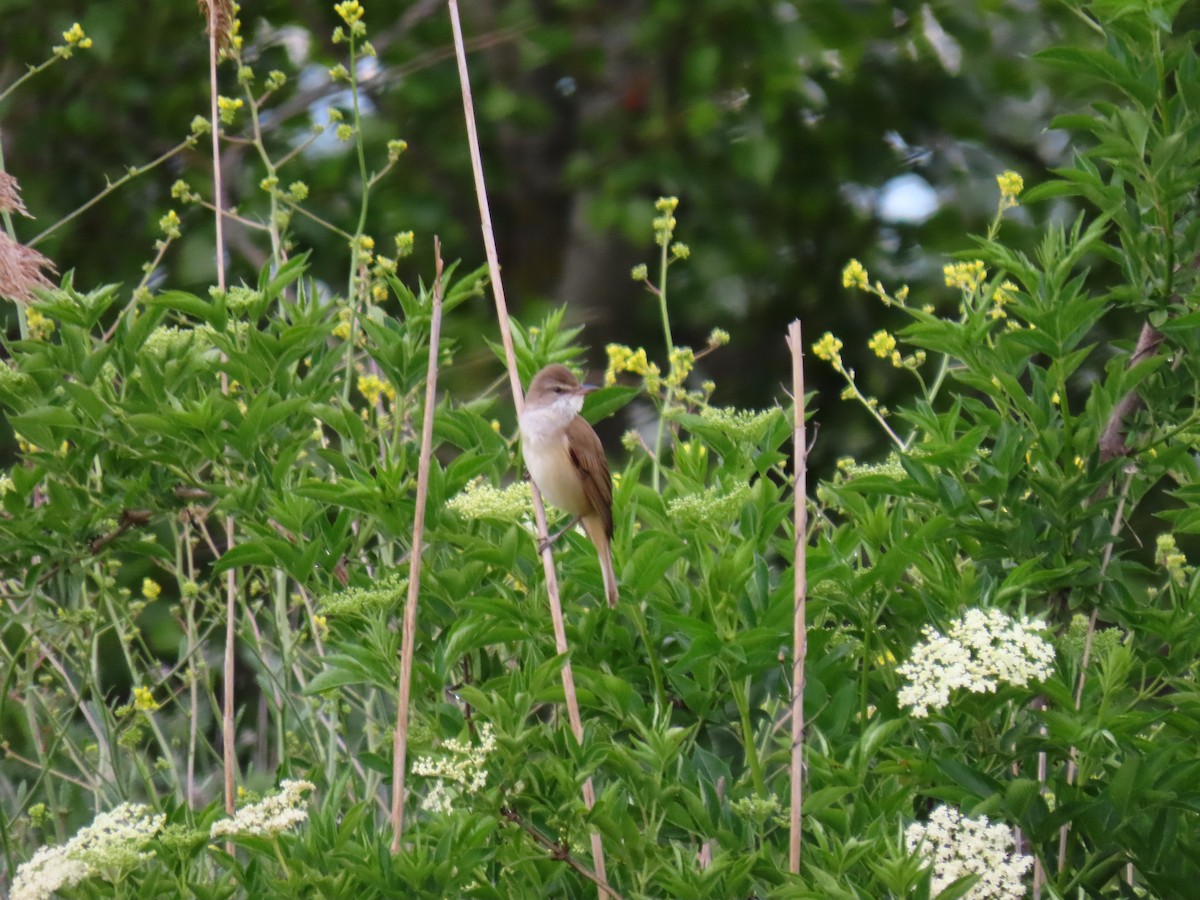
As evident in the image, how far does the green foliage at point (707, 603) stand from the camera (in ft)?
6.84

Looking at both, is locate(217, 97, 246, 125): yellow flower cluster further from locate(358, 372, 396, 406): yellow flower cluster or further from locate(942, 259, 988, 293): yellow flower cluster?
locate(942, 259, 988, 293): yellow flower cluster

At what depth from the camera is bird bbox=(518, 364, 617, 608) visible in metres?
3.18

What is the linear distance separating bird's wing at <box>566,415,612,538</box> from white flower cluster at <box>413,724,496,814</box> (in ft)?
3.80

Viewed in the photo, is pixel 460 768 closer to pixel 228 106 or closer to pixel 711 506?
pixel 711 506

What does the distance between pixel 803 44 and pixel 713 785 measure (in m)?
3.38

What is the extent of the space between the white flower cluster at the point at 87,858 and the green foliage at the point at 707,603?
15 millimetres

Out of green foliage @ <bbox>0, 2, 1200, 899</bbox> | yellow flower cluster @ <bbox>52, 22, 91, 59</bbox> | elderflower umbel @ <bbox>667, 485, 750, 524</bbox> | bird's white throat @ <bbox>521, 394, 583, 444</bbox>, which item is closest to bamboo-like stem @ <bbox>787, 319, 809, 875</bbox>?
green foliage @ <bbox>0, 2, 1200, 899</bbox>

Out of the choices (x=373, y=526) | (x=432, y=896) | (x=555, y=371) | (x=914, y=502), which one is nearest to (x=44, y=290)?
(x=373, y=526)

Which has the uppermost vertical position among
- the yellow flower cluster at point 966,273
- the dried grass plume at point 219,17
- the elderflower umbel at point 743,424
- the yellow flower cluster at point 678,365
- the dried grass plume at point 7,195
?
the dried grass plume at point 219,17

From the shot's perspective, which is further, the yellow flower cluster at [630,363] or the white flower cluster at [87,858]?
the yellow flower cluster at [630,363]

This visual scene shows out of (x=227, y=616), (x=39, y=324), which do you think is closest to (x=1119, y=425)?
(x=227, y=616)

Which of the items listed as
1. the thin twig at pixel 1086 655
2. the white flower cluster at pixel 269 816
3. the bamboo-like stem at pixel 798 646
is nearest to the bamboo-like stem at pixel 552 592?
the bamboo-like stem at pixel 798 646

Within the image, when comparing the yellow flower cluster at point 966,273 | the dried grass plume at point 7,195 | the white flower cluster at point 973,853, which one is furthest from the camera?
the yellow flower cluster at point 966,273

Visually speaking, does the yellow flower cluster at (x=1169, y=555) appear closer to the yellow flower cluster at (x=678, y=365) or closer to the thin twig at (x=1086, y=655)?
the thin twig at (x=1086, y=655)
